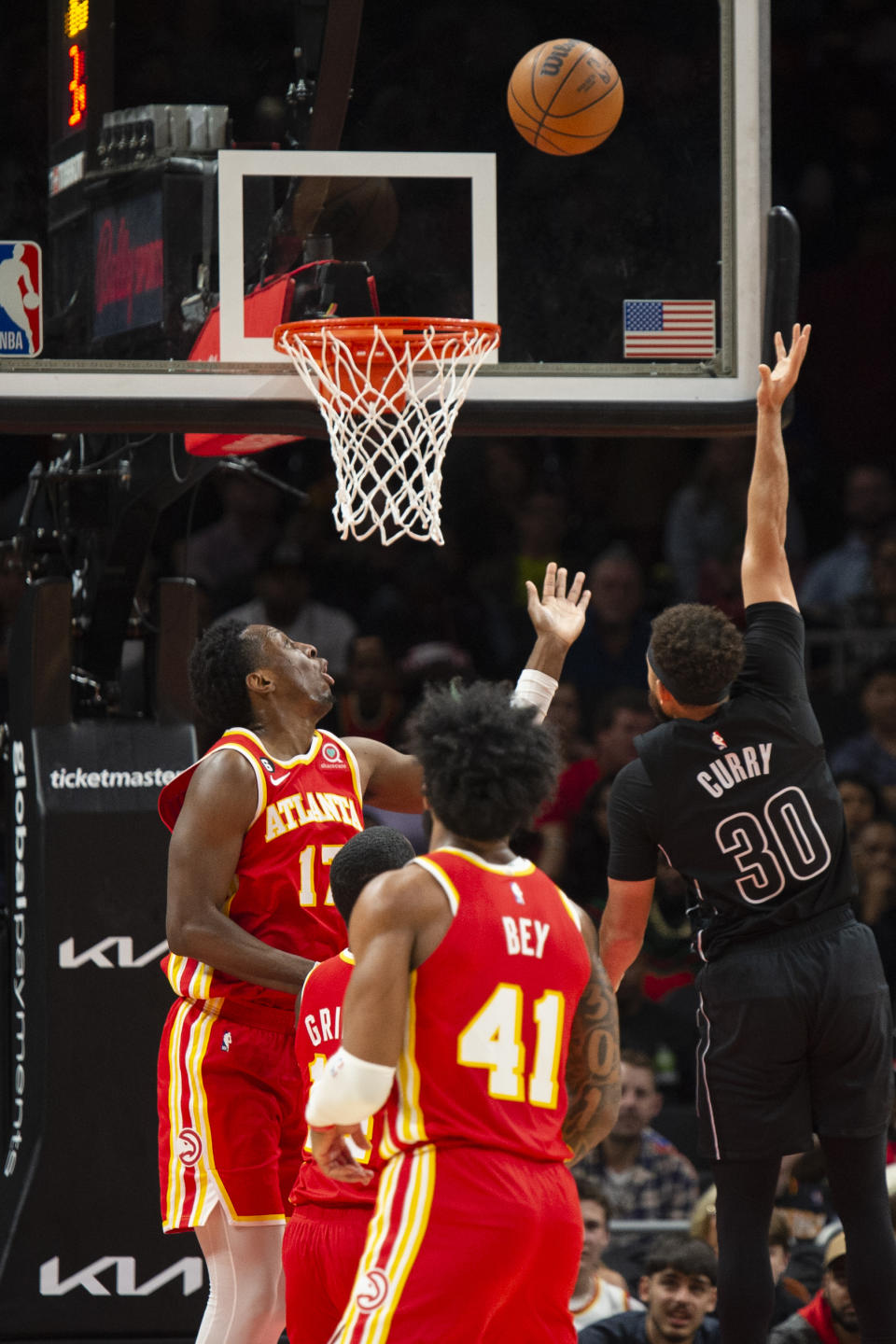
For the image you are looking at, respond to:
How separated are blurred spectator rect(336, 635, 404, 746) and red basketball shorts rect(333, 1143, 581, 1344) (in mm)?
5584

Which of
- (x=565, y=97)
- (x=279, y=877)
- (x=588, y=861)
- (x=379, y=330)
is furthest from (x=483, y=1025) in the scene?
(x=588, y=861)

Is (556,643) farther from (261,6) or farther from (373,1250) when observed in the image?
(261,6)

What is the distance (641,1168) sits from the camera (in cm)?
713

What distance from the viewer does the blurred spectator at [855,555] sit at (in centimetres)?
974

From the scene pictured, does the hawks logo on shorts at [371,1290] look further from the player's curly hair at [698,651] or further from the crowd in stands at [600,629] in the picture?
the crowd in stands at [600,629]

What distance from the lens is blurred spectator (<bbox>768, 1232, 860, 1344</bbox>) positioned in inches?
228

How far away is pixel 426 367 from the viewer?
215 inches

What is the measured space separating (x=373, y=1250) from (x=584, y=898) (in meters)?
5.45

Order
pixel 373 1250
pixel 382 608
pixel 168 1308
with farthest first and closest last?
pixel 382 608
pixel 168 1308
pixel 373 1250

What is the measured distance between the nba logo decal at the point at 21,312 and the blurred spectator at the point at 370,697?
11.5 feet

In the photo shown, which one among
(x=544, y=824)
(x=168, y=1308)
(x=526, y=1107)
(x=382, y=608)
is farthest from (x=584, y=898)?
(x=526, y=1107)

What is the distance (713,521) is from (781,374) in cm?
508

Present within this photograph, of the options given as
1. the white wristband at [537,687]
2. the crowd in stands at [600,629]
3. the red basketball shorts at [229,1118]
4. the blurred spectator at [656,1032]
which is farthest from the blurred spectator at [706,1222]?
the white wristband at [537,687]

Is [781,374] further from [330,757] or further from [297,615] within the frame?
[297,615]
